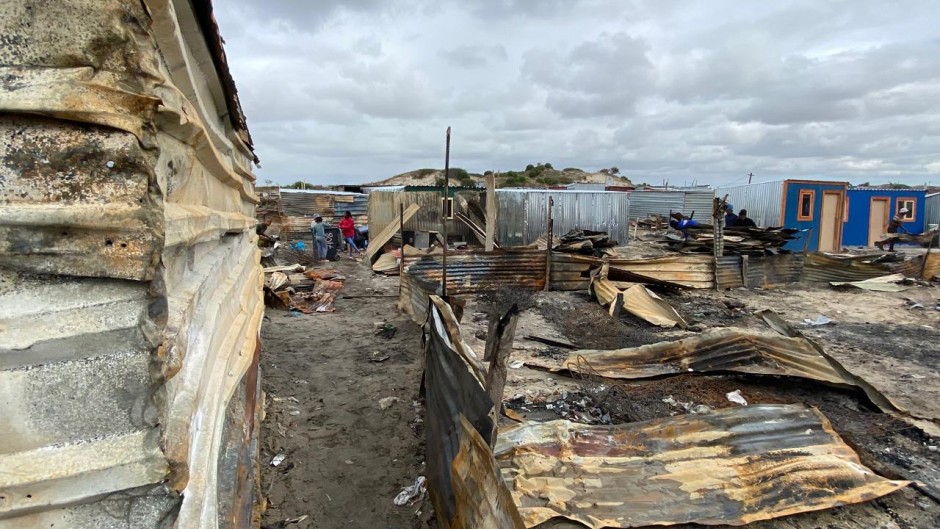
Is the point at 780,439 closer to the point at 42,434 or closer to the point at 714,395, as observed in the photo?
the point at 714,395

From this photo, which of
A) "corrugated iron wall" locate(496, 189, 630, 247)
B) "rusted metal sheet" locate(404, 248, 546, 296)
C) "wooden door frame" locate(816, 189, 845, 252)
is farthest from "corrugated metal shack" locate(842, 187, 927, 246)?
"rusted metal sheet" locate(404, 248, 546, 296)

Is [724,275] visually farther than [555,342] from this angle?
Yes

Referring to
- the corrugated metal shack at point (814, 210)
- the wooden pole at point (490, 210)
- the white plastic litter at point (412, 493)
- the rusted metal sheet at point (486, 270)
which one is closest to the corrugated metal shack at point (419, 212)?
the wooden pole at point (490, 210)

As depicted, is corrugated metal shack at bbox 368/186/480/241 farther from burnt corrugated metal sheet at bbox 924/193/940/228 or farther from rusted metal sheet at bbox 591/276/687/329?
burnt corrugated metal sheet at bbox 924/193/940/228

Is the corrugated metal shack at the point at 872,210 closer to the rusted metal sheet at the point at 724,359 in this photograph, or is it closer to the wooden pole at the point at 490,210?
the wooden pole at the point at 490,210

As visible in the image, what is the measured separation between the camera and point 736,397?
4.62 metres

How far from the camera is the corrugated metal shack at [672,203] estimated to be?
80.0 ft

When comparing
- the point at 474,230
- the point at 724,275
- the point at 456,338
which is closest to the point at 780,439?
the point at 456,338

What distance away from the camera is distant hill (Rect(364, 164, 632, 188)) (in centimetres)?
4066

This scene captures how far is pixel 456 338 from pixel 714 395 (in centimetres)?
253

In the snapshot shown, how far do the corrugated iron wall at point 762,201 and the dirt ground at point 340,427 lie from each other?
16.1 metres

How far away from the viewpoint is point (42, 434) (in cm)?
106

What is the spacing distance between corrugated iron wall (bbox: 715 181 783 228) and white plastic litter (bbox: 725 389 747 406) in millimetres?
15322

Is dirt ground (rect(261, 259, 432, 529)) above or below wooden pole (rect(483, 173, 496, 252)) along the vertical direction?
below
